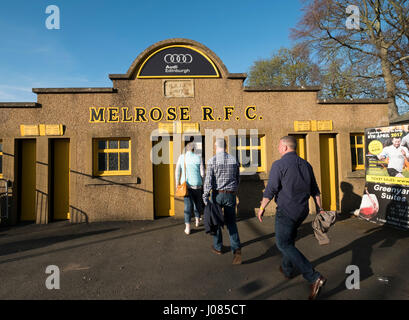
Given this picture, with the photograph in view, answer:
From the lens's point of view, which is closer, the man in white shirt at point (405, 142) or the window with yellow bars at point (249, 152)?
the man in white shirt at point (405, 142)

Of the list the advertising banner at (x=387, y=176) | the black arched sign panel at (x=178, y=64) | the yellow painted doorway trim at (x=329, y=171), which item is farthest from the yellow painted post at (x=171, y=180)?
the advertising banner at (x=387, y=176)

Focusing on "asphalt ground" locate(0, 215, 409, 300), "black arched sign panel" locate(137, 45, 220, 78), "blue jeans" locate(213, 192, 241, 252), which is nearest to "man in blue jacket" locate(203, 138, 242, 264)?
"blue jeans" locate(213, 192, 241, 252)

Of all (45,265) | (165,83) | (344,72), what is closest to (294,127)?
(165,83)

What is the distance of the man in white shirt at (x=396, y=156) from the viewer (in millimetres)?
4930

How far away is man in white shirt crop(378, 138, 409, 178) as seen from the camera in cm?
493

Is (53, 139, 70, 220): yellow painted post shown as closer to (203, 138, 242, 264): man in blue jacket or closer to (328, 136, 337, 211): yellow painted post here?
(203, 138, 242, 264): man in blue jacket

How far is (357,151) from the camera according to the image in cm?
698

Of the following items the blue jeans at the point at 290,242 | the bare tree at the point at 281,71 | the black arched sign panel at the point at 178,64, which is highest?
the bare tree at the point at 281,71

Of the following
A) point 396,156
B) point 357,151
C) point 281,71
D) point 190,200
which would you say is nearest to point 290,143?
point 190,200

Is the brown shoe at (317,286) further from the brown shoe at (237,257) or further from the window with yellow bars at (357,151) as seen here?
the window with yellow bars at (357,151)

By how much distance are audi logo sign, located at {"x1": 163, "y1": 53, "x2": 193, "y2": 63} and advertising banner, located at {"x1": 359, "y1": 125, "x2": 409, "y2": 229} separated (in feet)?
17.2

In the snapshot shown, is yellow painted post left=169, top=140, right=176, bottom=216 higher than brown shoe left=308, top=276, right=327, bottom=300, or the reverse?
yellow painted post left=169, top=140, right=176, bottom=216

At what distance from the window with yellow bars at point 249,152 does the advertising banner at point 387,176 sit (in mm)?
2629

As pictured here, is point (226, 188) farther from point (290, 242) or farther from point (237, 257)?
point (290, 242)
